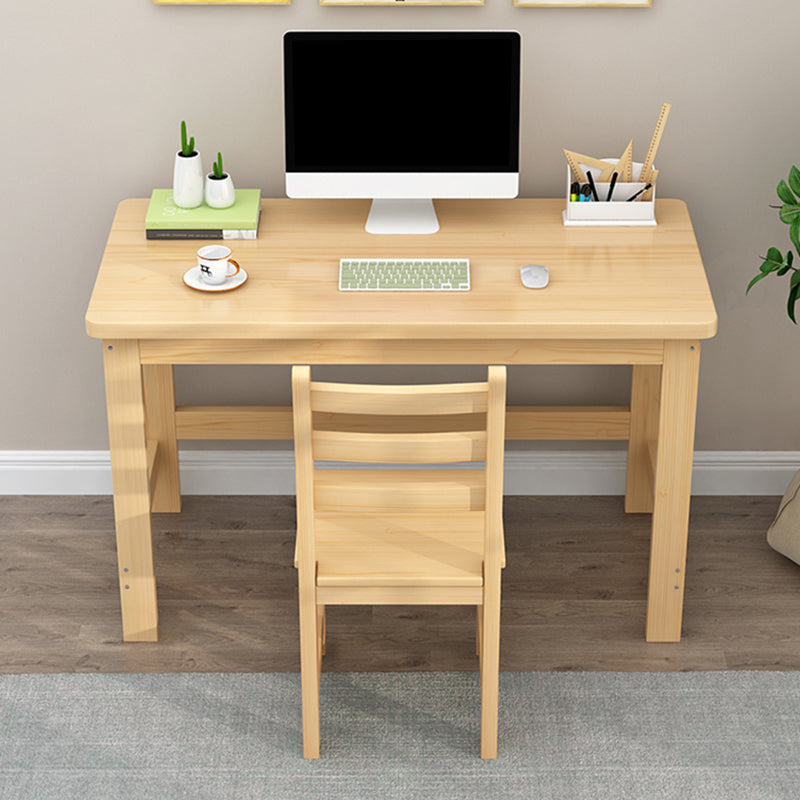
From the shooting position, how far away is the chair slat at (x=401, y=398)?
6.75 ft

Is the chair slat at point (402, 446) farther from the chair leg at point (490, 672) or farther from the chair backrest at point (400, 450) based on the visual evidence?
the chair leg at point (490, 672)

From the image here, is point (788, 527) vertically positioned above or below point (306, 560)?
below

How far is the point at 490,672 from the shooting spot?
7.93 ft

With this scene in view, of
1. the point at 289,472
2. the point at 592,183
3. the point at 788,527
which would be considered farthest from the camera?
the point at 289,472

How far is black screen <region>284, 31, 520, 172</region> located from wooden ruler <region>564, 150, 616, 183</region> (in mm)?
155

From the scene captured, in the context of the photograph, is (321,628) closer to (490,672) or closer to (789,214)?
(490,672)

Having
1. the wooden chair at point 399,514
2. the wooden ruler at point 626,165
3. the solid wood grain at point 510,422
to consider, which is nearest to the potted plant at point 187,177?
the solid wood grain at point 510,422

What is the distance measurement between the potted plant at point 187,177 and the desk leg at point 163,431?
46 centimetres

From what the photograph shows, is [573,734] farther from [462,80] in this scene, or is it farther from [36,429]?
[36,429]

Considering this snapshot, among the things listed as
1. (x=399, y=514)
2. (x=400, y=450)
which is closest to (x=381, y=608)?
(x=399, y=514)

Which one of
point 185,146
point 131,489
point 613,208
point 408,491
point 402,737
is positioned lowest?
point 402,737

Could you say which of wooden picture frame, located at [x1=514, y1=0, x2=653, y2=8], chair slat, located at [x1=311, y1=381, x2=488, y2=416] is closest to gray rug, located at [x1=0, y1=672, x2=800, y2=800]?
chair slat, located at [x1=311, y1=381, x2=488, y2=416]

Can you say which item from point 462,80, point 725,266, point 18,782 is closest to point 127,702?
point 18,782

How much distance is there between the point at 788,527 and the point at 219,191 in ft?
5.39
